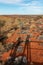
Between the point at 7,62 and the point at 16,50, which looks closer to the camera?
the point at 7,62

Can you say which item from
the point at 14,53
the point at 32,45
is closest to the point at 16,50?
the point at 14,53

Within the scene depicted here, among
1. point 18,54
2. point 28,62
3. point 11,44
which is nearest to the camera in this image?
point 28,62

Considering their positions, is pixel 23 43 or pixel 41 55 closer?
pixel 41 55

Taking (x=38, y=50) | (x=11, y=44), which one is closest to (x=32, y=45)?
(x=38, y=50)

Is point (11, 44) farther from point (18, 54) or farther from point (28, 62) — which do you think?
point (28, 62)

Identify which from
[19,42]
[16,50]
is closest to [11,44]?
[19,42]

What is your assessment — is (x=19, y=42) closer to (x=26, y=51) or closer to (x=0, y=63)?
(x=26, y=51)

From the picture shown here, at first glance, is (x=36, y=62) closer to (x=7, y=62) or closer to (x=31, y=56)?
(x=31, y=56)

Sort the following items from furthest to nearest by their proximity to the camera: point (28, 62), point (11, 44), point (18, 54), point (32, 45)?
1. point (11, 44)
2. point (32, 45)
3. point (18, 54)
4. point (28, 62)

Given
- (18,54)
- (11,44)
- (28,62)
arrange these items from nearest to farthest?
(28,62), (18,54), (11,44)

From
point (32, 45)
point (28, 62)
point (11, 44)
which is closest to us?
point (28, 62)
